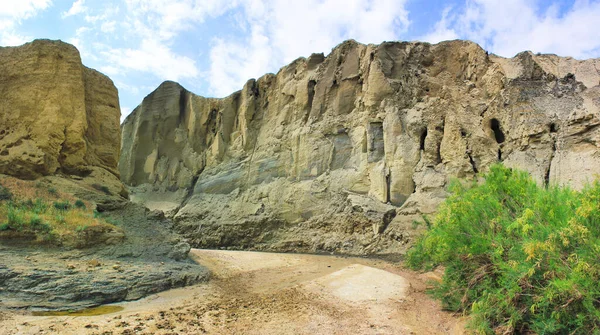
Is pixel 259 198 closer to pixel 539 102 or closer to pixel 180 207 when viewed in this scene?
pixel 180 207

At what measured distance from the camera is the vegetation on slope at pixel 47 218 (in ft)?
33.5

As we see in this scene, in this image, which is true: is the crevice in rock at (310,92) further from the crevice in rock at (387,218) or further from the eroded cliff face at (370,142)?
the crevice in rock at (387,218)

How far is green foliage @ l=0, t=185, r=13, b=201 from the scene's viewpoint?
37.6 feet

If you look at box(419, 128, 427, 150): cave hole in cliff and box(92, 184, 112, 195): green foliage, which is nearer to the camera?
box(92, 184, 112, 195): green foliage

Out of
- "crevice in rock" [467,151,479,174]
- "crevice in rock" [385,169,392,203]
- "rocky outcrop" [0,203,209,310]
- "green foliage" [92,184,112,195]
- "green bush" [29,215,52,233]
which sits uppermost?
"crevice in rock" [467,151,479,174]

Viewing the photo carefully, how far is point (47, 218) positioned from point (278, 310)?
6951mm

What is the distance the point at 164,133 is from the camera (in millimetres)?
34906

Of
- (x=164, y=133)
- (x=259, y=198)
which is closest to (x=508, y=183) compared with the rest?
(x=259, y=198)

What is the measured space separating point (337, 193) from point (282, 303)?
14.2 m

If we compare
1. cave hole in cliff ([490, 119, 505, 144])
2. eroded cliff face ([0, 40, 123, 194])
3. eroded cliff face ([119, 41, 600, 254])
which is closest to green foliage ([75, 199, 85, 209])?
eroded cliff face ([0, 40, 123, 194])

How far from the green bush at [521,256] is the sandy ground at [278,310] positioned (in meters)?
1.00

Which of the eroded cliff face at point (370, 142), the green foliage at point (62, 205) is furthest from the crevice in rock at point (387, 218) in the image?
the green foliage at point (62, 205)

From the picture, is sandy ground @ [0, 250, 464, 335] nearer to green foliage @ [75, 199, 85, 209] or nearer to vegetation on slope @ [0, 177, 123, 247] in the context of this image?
vegetation on slope @ [0, 177, 123, 247]

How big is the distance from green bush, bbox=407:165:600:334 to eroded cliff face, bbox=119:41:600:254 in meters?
9.15
